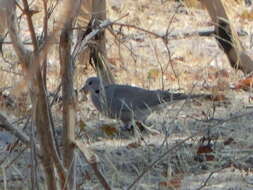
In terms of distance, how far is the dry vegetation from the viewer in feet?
12.3

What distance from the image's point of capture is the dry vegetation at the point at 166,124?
148 inches

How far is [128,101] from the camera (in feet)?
17.0

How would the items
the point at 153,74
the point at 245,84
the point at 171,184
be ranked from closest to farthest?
the point at 171,184
the point at 245,84
the point at 153,74

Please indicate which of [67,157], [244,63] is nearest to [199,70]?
[244,63]

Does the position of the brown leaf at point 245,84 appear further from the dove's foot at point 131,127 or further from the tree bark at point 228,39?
the dove's foot at point 131,127

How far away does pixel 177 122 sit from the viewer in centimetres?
504

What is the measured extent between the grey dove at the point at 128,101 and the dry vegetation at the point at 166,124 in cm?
8

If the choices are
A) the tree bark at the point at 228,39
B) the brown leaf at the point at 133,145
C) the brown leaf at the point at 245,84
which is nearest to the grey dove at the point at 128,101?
the brown leaf at the point at 133,145

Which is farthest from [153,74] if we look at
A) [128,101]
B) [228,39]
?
[128,101]

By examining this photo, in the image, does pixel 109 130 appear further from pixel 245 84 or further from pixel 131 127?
pixel 245 84

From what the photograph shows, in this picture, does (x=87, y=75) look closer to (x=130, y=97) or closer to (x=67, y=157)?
(x=130, y=97)

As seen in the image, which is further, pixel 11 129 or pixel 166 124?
pixel 166 124

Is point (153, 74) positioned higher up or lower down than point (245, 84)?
higher up

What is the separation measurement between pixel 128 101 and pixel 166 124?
40 centimetres
